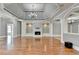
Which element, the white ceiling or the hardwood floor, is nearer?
the hardwood floor

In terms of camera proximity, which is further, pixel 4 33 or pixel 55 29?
pixel 55 29

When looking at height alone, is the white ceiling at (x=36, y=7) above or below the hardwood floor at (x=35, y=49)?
above

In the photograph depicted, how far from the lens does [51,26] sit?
18797 mm

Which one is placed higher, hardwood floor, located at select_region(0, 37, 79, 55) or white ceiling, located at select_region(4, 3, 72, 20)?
white ceiling, located at select_region(4, 3, 72, 20)

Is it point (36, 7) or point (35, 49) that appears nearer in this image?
point (35, 49)

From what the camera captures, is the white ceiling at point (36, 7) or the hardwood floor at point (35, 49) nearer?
the hardwood floor at point (35, 49)

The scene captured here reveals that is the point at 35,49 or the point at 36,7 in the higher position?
the point at 36,7
